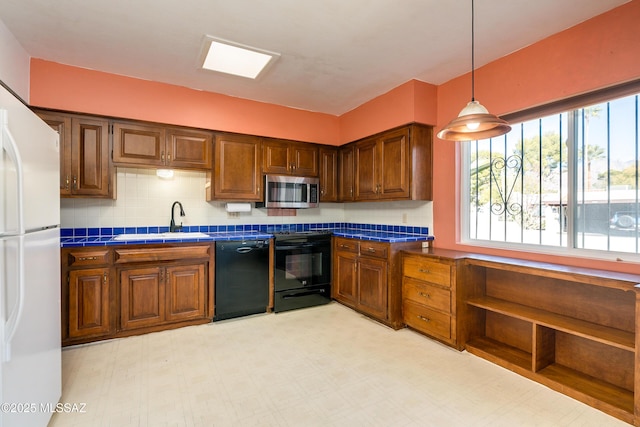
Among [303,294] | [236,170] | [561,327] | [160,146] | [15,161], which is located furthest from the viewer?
[303,294]

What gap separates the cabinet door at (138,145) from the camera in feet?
10.5

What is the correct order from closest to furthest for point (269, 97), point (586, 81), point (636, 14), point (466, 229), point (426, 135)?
point (636, 14) < point (586, 81) < point (466, 229) < point (426, 135) < point (269, 97)

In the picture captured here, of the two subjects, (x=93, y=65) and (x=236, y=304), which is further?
(x=236, y=304)

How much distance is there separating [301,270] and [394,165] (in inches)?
67.2

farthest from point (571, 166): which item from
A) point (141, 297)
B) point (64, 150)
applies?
point (64, 150)

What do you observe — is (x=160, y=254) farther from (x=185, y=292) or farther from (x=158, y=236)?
(x=185, y=292)

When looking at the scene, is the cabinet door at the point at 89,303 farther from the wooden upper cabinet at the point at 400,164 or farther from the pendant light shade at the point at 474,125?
the pendant light shade at the point at 474,125

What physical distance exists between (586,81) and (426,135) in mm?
1426

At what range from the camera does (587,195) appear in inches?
92.5

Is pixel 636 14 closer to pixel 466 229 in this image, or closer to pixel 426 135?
pixel 426 135

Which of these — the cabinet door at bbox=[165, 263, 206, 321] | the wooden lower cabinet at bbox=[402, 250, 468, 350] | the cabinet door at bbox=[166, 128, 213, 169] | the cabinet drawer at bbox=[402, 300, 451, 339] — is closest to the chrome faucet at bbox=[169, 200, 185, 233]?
the cabinet door at bbox=[166, 128, 213, 169]

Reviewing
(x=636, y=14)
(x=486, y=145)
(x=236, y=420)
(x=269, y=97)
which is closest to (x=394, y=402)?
(x=236, y=420)

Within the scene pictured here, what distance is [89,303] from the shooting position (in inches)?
112

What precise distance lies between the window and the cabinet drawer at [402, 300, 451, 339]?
869mm
